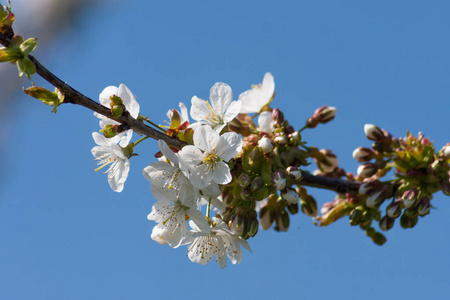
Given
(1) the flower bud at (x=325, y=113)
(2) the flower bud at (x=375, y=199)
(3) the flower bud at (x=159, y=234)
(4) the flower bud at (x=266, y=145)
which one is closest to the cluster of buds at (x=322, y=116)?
(1) the flower bud at (x=325, y=113)

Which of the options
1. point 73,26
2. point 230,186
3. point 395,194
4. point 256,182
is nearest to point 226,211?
point 230,186

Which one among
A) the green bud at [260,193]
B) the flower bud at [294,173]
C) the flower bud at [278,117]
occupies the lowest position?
the green bud at [260,193]

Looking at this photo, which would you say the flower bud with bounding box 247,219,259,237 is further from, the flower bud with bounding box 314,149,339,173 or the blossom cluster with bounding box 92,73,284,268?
the flower bud with bounding box 314,149,339,173

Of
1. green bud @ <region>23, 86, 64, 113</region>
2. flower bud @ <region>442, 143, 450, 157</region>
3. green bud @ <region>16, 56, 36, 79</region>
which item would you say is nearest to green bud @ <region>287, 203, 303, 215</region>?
flower bud @ <region>442, 143, 450, 157</region>

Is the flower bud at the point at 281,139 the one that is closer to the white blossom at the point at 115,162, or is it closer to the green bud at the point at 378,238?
the white blossom at the point at 115,162

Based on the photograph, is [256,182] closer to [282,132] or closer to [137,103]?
[282,132]

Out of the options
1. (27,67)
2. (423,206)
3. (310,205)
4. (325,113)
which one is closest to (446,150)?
(423,206)
